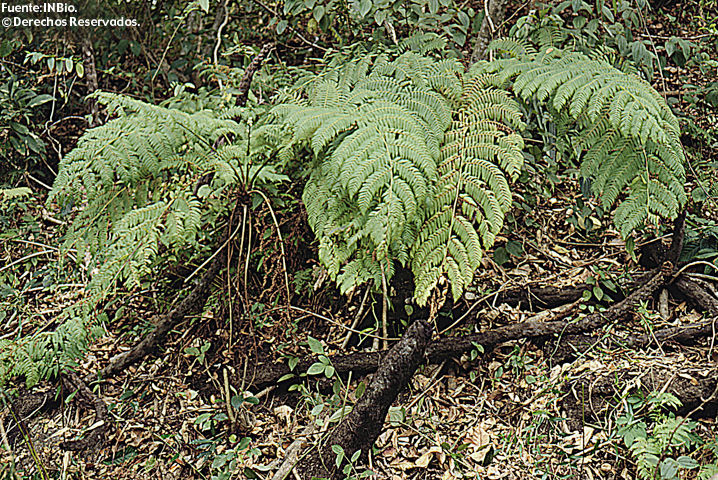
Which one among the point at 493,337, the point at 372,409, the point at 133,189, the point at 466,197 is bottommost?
the point at 372,409

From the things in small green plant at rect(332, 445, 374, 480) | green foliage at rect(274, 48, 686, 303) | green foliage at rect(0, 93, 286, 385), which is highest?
green foliage at rect(274, 48, 686, 303)

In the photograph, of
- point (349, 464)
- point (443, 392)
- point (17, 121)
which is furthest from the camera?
point (17, 121)

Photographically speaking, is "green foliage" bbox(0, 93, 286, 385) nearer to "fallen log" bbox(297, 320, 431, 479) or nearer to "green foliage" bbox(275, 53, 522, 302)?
"green foliage" bbox(275, 53, 522, 302)

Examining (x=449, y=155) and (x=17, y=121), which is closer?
(x=449, y=155)

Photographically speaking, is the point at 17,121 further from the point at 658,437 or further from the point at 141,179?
the point at 658,437

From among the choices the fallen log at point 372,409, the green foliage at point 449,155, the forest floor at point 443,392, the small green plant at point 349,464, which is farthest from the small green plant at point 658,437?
the small green plant at point 349,464

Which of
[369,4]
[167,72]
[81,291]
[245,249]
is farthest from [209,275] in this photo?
[167,72]

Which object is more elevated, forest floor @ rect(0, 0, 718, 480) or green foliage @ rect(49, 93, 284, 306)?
green foliage @ rect(49, 93, 284, 306)

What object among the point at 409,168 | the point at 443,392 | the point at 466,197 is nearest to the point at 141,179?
the point at 409,168

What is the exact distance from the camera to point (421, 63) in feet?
8.18

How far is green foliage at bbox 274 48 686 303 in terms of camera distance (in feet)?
6.47

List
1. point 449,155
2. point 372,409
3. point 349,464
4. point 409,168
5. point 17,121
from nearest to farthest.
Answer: point 409,168 → point 449,155 → point 349,464 → point 372,409 → point 17,121

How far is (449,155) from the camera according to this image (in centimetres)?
217

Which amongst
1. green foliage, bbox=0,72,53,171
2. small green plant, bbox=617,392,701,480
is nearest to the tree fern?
small green plant, bbox=617,392,701,480
